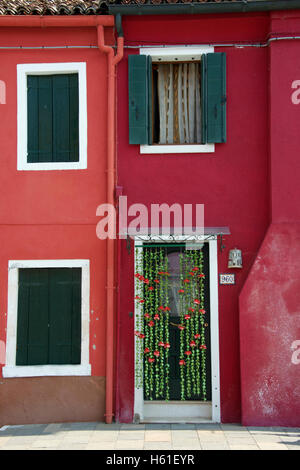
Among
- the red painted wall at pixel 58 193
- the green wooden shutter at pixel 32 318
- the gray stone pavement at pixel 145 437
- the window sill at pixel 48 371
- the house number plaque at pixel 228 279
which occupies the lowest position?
the gray stone pavement at pixel 145 437

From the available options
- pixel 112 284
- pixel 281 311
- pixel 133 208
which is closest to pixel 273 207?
pixel 281 311

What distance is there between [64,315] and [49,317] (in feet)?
0.77

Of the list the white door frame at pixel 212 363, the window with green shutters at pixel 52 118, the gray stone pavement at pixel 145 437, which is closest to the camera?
the gray stone pavement at pixel 145 437

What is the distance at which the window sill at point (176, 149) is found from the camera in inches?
319

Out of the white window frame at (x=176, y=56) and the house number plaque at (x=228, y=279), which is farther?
the white window frame at (x=176, y=56)

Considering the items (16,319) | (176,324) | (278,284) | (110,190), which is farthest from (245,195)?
(16,319)

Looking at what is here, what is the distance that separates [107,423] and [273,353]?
265 cm

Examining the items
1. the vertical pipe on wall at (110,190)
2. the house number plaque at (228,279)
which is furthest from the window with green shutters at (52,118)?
the house number plaque at (228,279)

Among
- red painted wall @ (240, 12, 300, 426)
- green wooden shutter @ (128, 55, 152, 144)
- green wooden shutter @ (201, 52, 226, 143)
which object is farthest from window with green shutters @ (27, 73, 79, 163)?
red painted wall @ (240, 12, 300, 426)

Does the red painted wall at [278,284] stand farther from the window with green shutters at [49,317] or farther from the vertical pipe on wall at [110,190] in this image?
the window with green shutters at [49,317]

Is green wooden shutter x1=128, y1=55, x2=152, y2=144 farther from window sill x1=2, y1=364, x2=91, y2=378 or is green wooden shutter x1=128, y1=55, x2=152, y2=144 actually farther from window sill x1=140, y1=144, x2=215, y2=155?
window sill x1=2, y1=364, x2=91, y2=378

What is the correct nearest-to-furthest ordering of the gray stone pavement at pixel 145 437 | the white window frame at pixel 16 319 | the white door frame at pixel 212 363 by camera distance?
the gray stone pavement at pixel 145 437 < the white door frame at pixel 212 363 < the white window frame at pixel 16 319

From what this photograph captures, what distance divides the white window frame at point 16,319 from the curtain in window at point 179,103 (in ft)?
8.17

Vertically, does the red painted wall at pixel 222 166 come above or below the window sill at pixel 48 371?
above
